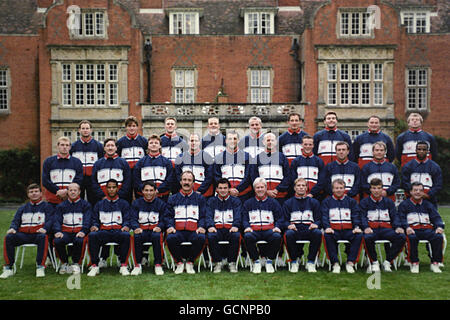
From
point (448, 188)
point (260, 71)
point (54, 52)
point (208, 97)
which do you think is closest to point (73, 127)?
point (54, 52)

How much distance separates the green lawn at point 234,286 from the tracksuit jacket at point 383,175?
1575mm

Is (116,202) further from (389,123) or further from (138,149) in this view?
(389,123)

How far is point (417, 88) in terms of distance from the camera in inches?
1091

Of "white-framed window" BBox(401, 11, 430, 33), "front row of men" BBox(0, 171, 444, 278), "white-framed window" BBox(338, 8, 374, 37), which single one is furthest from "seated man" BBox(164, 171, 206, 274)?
"white-framed window" BBox(401, 11, 430, 33)

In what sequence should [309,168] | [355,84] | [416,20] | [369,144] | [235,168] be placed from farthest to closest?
[416,20]
[355,84]
[369,144]
[235,168]
[309,168]

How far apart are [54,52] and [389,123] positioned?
17683 mm

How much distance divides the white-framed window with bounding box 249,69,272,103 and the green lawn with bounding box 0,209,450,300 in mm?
19686

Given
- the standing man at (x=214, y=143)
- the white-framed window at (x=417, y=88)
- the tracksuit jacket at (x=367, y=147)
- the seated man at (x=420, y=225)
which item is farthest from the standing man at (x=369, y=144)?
the white-framed window at (x=417, y=88)

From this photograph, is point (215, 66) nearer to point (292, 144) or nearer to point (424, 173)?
point (292, 144)

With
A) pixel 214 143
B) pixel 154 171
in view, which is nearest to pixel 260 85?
pixel 214 143

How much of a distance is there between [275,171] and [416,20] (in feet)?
75.9

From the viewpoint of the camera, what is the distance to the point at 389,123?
26.1m

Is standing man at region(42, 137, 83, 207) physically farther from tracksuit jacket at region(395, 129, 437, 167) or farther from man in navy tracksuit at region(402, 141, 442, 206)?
tracksuit jacket at region(395, 129, 437, 167)

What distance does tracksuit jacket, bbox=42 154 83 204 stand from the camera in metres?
9.66
